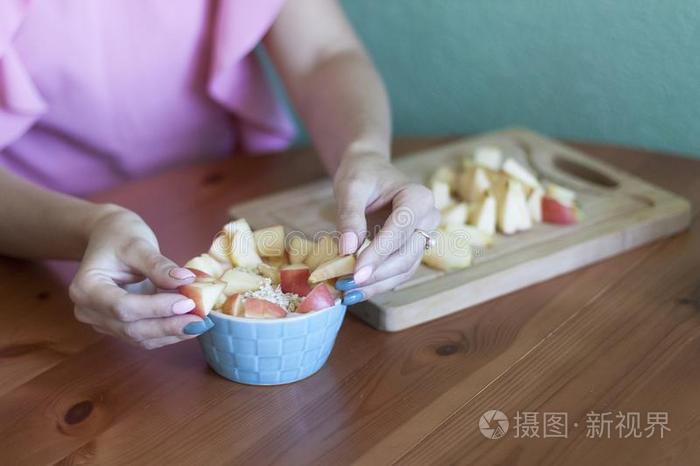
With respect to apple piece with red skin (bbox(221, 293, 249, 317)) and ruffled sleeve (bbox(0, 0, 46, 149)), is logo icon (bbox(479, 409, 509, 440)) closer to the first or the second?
apple piece with red skin (bbox(221, 293, 249, 317))

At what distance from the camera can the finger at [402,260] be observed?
0.97 metres

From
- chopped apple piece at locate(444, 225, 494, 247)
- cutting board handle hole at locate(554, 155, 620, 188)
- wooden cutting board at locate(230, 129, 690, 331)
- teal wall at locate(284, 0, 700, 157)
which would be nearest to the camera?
wooden cutting board at locate(230, 129, 690, 331)

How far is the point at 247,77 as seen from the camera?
1566 mm

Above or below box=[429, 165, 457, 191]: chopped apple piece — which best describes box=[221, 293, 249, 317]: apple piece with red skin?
above

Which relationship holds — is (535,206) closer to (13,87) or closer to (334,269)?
(334,269)

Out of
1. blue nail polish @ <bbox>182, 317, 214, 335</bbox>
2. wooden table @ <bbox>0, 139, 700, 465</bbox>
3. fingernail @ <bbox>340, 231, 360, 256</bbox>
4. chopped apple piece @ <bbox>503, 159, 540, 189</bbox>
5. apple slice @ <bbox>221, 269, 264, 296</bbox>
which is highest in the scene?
fingernail @ <bbox>340, 231, 360, 256</bbox>

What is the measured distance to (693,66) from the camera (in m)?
1.50

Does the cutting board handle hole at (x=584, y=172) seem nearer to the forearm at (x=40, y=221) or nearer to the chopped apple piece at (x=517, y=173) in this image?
the chopped apple piece at (x=517, y=173)

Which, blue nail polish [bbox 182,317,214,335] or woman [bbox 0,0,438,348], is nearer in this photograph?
blue nail polish [bbox 182,317,214,335]

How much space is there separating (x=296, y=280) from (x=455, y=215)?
37cm

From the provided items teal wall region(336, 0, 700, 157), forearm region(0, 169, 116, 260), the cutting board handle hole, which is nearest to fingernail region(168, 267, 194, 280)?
forearm region(0, 169, 116, 260)

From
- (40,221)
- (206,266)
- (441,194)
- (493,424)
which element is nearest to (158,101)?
(40,221)

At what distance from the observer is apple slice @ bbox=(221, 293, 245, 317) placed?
Answer: 907 mm

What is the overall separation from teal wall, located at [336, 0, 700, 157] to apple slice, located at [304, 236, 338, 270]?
0.82 metres
